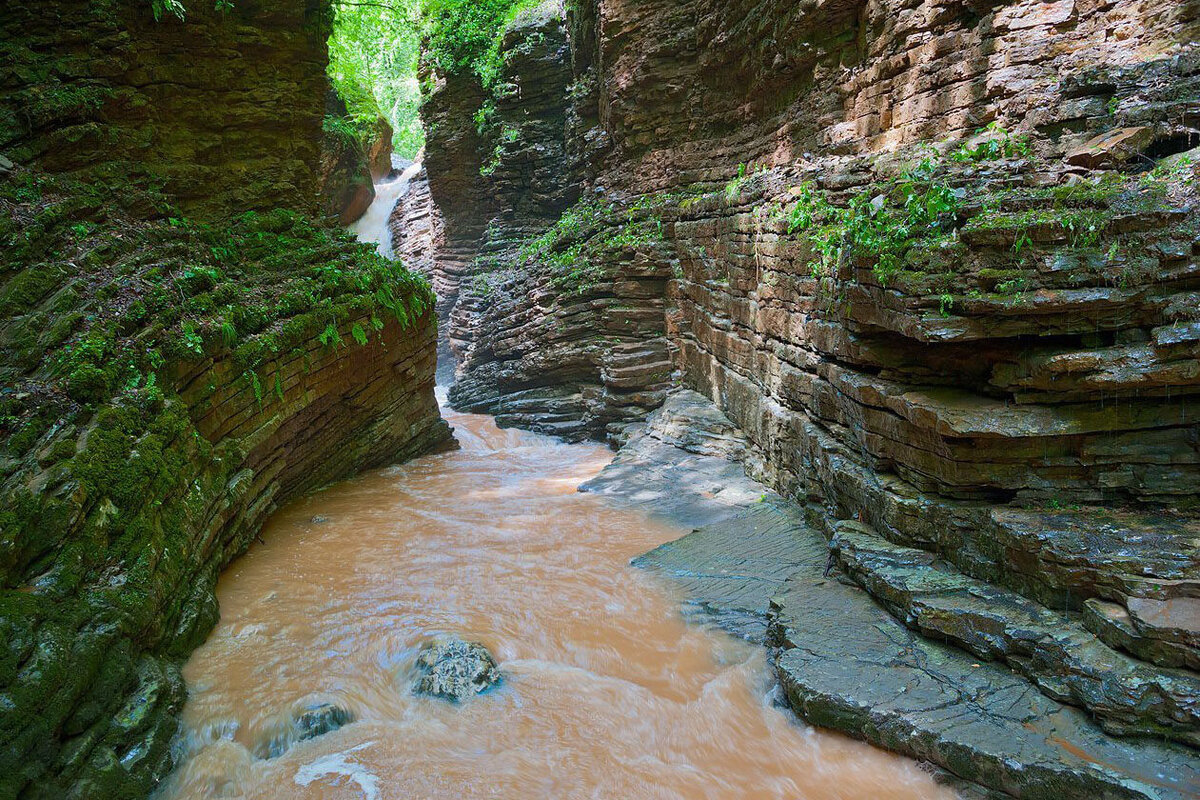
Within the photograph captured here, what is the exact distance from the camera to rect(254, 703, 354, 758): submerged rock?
454cm

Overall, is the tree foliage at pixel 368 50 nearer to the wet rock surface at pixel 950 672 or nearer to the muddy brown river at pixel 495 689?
the muddy brown river at pixel 495 689

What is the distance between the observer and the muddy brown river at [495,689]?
14.3 ft

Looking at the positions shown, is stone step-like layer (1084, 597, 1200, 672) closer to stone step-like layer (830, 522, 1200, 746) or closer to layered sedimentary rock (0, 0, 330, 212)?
stone step-like layer (830, 522, 1200, 746)

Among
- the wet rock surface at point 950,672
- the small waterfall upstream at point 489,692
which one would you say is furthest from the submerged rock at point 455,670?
the wet rock surface at point 950,672

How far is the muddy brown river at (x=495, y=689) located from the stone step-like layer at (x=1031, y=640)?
1.01m

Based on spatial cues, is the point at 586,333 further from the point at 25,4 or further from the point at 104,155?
the point at 25,4

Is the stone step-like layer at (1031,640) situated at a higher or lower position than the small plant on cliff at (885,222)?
lower

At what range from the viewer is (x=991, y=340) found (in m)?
5.48

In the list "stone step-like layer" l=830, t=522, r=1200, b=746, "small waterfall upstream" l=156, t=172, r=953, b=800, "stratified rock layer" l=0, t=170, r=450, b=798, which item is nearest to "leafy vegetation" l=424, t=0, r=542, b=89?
"stratified rock layer" l=0, t=170, r=450, b=798

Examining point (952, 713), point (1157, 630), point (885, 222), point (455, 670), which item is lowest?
point (455, 670)

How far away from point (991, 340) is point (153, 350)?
7001mm

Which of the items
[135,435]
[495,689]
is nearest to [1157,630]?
[495,689]

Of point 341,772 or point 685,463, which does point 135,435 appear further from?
point 685,463

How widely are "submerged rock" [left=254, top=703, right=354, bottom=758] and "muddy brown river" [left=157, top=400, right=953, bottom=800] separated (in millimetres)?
45
